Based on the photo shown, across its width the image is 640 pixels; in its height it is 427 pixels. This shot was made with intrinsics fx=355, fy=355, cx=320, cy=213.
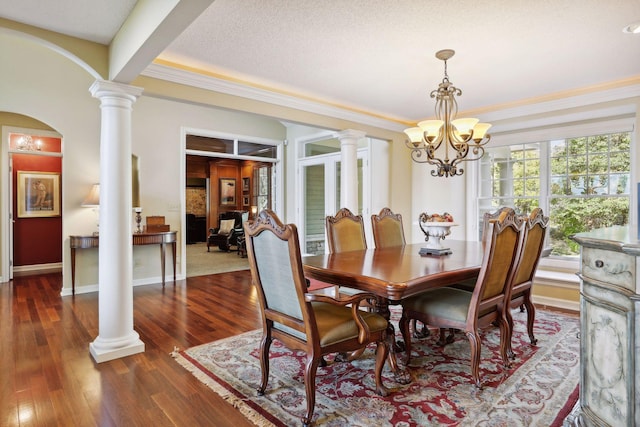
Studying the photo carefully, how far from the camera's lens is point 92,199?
4.72 metres

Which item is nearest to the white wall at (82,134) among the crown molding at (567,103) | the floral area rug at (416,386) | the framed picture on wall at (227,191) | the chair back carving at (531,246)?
the floral area rug at (416,386)

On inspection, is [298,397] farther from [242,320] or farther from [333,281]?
[242,320]

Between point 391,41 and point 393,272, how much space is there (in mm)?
1872

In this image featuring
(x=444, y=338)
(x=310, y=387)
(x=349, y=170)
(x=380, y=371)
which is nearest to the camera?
(x=310, y=387)

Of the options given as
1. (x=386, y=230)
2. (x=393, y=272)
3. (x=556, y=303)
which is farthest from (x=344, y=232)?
(x=556, y=303)

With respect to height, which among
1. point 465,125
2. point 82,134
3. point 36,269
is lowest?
point 36,269

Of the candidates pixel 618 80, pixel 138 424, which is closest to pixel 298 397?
pixel 138 424

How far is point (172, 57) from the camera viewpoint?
3.15m

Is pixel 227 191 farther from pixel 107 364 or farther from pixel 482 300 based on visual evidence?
pixel 482 300

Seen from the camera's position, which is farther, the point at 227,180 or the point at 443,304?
the point at 227,180

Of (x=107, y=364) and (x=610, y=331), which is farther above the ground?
(x=610, y=331)

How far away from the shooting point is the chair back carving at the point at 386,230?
366cm

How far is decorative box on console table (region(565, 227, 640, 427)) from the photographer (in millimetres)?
1384

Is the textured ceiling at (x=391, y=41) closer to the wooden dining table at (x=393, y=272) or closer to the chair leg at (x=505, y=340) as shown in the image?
the wooden dining table at (x=393, y=272)
